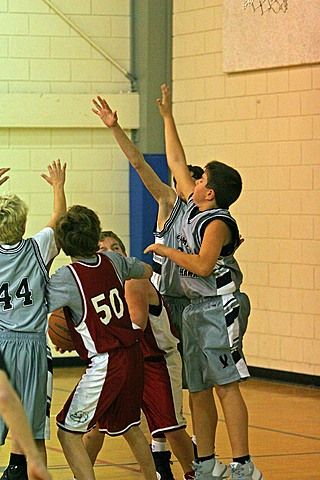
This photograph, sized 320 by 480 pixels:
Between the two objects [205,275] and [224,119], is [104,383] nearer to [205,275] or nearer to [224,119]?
[205,275]

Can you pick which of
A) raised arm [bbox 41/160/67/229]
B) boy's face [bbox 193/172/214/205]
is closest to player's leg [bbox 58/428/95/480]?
raised arm [bbox 41/160/67/229]

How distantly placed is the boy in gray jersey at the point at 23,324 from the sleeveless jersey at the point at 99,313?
0.21 metres

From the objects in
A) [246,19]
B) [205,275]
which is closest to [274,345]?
[246,19]

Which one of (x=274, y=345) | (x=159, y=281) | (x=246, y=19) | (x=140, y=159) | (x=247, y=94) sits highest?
(x=246, y=19)

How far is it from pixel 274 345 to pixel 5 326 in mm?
4554

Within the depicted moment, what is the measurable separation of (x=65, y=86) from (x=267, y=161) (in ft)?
7.04

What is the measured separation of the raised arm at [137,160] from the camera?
18.0ft

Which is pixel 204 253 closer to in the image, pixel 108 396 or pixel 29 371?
pixel 108 396

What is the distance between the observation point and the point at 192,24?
963 centimetres

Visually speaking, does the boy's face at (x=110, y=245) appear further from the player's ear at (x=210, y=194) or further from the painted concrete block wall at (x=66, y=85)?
the painted concrete block wall at (x=66, y=85)

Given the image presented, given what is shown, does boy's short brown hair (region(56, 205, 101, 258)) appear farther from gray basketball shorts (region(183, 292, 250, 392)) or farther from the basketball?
gray basketball shorts (region(183, 292, 250, 392))

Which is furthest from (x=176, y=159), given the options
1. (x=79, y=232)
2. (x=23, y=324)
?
(x=23, y=324)

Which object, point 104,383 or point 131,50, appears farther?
point 131,50

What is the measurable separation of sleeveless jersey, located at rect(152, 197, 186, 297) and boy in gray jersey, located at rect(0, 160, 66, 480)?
87 centimetres
